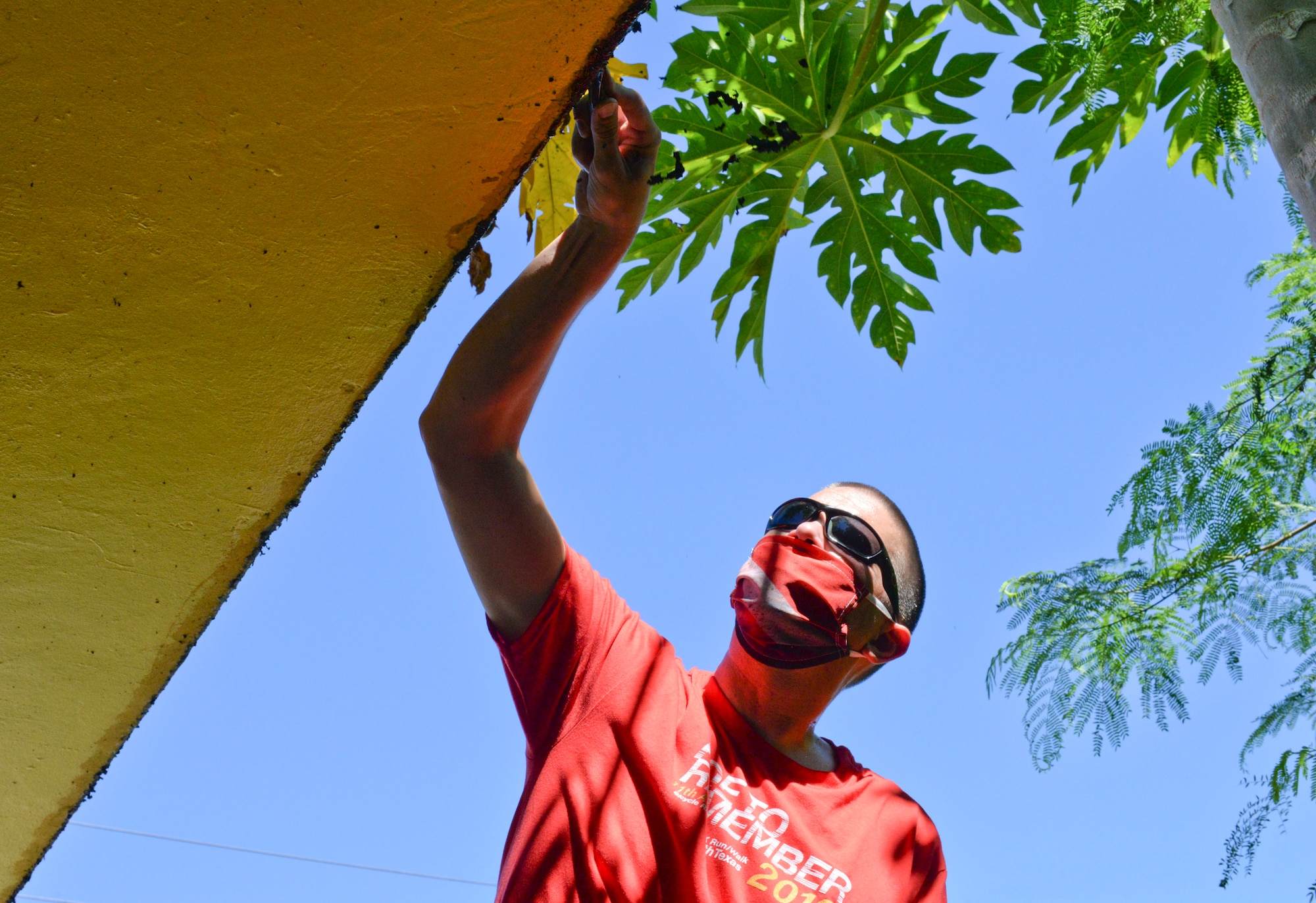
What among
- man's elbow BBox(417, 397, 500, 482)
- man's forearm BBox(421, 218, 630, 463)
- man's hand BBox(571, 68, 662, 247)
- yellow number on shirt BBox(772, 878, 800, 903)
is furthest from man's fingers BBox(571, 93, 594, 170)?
yellow number on shirt BBox(772, 878, 800, 903)

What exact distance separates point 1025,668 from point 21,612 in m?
3.63

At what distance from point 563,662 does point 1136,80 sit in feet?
7.87

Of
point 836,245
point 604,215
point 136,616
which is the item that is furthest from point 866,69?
point 136,616


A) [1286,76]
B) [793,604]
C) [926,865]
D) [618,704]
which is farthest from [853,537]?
[1286,76]

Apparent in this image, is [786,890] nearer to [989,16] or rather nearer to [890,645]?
[890,645]

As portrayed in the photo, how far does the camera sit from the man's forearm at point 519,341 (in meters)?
1.68

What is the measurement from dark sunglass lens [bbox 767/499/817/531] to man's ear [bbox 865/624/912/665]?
0.42 meters

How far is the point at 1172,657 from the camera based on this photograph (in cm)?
389

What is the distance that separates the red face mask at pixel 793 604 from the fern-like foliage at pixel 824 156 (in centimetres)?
102

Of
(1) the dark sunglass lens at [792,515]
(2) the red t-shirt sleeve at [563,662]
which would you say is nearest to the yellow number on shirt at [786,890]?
(2) the red t-shirt sleeve at [563,662]

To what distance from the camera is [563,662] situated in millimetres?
2006

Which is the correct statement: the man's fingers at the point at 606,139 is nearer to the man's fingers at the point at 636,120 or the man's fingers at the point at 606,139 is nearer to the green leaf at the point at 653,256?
the man's fingers at the point at 636,120

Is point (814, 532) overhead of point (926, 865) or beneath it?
overhead

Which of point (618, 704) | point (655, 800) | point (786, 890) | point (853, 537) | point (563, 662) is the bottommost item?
point (786, 890)
